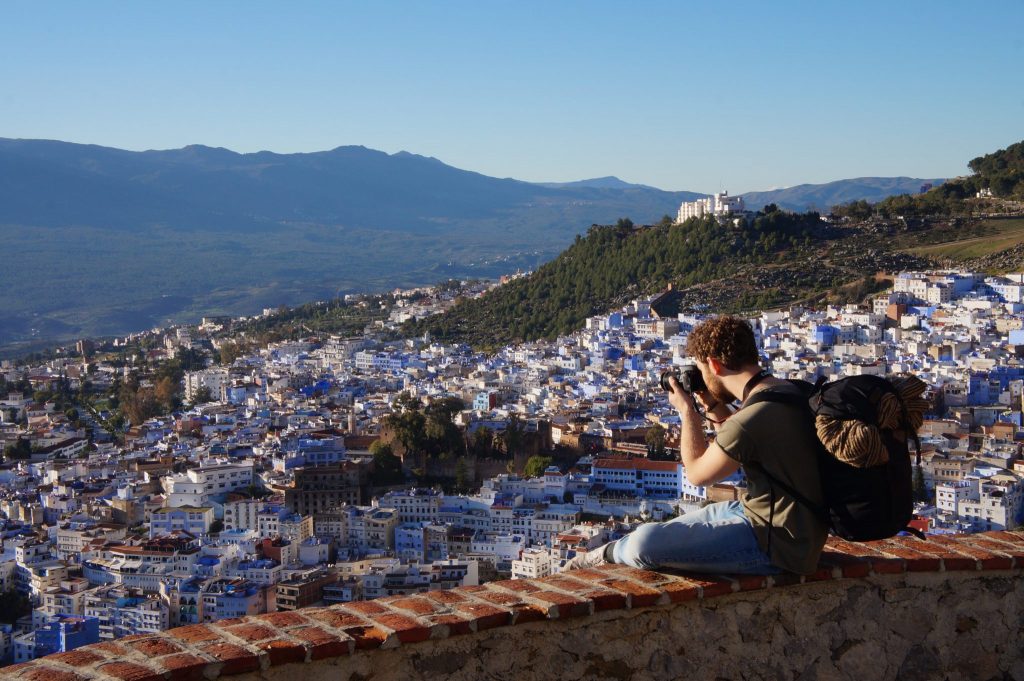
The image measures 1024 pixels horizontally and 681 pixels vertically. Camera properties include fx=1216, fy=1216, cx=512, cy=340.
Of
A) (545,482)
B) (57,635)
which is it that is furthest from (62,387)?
(57,635)

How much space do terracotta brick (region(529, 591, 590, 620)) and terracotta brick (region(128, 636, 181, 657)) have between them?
23.5 inches

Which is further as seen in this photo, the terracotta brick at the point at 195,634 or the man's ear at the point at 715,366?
the man's ear at the point at 715,366

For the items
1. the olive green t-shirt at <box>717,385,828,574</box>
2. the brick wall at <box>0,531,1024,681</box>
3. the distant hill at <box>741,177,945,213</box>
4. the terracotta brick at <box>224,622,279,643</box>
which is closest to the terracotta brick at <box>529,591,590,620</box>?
the brick wall at <box>0,531,1024,681</box>

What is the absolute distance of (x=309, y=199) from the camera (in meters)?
117

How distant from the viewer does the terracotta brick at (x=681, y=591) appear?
209 centimetres

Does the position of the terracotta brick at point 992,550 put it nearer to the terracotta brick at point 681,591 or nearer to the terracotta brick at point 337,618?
the terracotta brick at point 681,591

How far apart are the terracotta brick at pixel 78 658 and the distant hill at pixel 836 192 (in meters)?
110

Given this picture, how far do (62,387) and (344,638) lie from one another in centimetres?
2757

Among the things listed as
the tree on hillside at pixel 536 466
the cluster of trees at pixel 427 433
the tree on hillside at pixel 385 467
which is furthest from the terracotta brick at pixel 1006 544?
the cluster of trees at pixel 427 433

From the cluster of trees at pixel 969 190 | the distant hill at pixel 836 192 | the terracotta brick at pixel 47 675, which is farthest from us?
the distant hill at pixel 836 192

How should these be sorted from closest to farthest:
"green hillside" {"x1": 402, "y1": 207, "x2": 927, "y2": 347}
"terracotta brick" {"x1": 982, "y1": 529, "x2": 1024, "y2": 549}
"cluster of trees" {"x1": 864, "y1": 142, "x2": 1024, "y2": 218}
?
"terracotta brick" {"x1": 982, "y1": 529, "x2": 1024, "y2": 549} < "green hillside" {"x1": 402, "y1": 207, "x2": 927, "y2": 347} < "cluster of trees" {"x1": 864, "y1": 142, "x2": 1024, "y2": 218}

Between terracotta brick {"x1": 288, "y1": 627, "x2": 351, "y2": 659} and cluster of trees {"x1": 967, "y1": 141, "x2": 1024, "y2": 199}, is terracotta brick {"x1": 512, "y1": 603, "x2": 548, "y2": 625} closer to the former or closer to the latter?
terracotta brick {"x1": 288, "y1": 627, "x2": 351, "y2": 659}

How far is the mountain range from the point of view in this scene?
64.8 metres

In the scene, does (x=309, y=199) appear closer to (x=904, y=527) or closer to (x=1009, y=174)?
(x=1009, y=174)
